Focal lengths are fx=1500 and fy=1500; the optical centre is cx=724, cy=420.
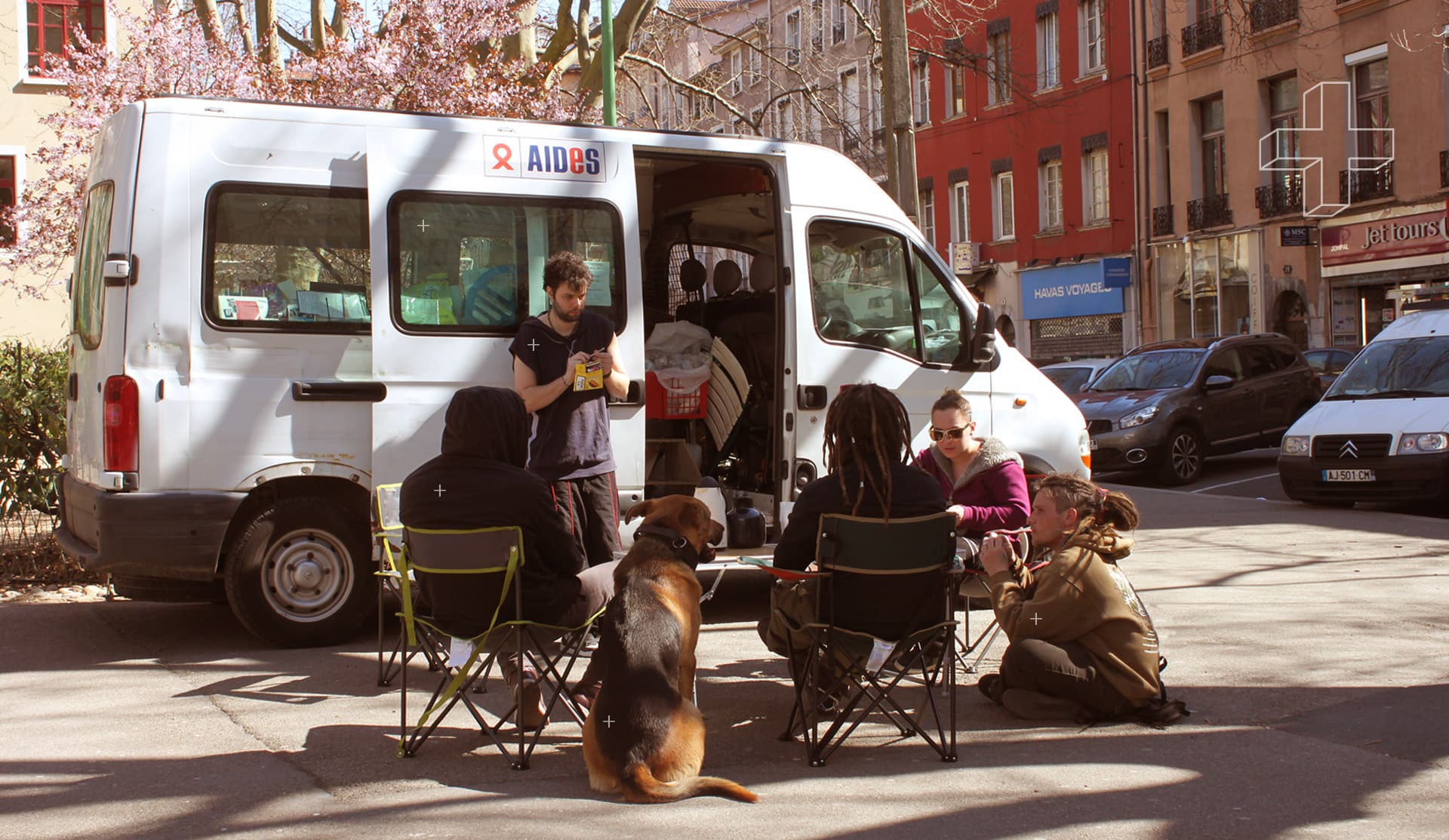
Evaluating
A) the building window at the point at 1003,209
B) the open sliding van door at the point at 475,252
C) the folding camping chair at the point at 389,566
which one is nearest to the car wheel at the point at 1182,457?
the open sliding van door at the point at 475,252

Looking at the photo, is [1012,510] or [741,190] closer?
[1012,510]

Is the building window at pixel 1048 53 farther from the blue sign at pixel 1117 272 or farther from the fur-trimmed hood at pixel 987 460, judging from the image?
the fur-trimmed hood at pixel 987 460

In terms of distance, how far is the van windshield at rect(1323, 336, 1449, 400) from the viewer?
13828 millimetres

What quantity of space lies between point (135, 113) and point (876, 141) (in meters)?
32.9

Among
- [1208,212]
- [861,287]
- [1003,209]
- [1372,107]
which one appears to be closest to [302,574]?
[861,287]

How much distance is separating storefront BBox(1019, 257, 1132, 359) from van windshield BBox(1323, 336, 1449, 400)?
20.4 m

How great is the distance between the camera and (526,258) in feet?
25.8

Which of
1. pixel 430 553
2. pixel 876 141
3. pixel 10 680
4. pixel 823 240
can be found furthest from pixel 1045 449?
pixel 876 141

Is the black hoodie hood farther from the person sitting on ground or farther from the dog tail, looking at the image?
the person sitting on ground

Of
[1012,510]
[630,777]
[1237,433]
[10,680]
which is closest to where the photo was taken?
[630,777]

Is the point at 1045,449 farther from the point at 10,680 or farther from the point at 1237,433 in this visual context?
the point at 1237,433

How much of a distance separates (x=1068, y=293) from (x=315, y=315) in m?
31.2

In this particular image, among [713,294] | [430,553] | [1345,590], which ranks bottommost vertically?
[1345,590]

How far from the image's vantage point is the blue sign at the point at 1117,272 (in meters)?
34.7
